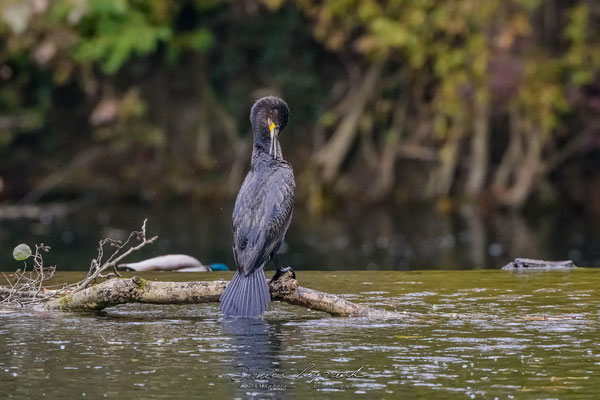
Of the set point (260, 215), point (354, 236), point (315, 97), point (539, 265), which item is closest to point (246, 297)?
point (260, 215)

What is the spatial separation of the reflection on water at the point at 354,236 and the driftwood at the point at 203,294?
5.61 m

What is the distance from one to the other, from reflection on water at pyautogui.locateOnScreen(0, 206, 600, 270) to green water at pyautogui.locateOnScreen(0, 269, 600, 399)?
5593 mm

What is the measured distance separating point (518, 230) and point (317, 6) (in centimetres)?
586

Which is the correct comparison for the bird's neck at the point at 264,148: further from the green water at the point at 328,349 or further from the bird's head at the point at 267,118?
the green water at the point at 328,349

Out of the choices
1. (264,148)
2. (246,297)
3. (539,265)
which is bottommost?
(246,297)

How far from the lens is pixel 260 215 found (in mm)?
6480

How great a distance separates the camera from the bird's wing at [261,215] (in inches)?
250

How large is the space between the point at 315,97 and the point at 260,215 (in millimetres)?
15957

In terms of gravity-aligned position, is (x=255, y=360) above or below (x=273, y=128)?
below

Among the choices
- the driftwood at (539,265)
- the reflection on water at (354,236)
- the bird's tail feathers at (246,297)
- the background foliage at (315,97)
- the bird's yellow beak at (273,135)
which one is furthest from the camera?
the background foliage at (315,97)

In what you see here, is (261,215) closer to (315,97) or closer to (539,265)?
(539,265)

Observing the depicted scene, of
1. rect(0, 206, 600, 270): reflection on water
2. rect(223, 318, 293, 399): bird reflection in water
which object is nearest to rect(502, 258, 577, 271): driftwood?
rect(223, 318, 293, 399): bird reflection in water

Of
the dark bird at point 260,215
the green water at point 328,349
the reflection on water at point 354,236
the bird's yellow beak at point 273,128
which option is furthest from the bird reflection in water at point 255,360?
the reflection on water at point 354,236

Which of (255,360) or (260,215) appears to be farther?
(260,215)
